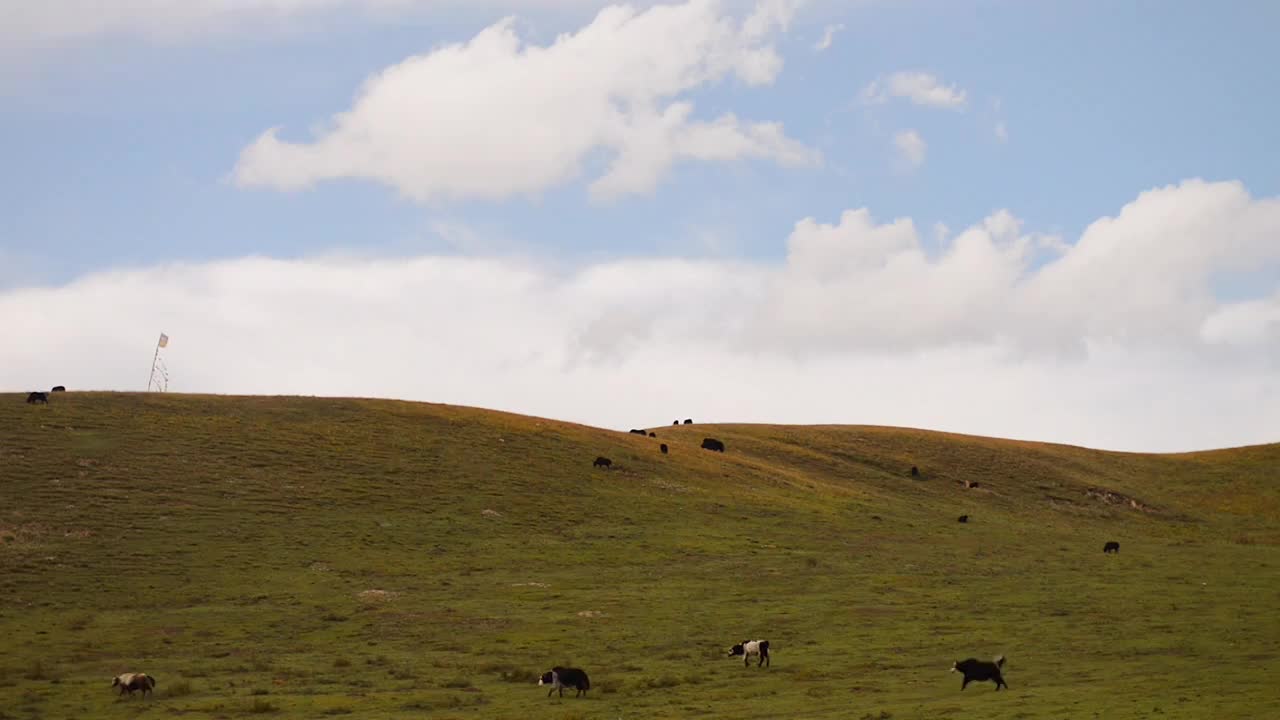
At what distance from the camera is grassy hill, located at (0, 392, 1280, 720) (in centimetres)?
3662

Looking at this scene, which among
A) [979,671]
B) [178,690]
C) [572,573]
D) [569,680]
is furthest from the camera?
[572,573]

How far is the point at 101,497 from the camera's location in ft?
222

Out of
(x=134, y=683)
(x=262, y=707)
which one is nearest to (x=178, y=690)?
(x=134, y=683)

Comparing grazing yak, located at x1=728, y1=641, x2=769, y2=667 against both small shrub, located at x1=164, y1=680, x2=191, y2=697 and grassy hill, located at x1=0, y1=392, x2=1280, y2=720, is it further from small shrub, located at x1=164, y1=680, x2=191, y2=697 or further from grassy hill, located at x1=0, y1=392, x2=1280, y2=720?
small shrub, located at x1=164, y1=680, x2=191, y2=697

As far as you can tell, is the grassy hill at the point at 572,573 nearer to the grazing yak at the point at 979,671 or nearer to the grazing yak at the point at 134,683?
the grazing yak at the point at 134,683

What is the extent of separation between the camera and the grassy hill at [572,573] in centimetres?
3662

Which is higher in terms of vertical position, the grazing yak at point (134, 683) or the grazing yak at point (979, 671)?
the grazing yak at point (979, 671)

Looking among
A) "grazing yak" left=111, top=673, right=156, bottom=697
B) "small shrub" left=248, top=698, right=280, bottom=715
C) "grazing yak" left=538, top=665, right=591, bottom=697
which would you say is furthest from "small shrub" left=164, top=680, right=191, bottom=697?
"grazing yak" left=538, top=665, right=591, bottom=697

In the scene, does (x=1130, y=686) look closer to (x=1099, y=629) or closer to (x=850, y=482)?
(x=1099, y=629)

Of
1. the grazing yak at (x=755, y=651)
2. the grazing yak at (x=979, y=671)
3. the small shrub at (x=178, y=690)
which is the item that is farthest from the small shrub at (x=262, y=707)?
the grazing yak at (x=979, y=671)

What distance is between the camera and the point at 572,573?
6072 centimetres

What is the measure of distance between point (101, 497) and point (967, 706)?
5035 centimetres

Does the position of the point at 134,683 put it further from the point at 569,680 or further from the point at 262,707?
the point at 569,680

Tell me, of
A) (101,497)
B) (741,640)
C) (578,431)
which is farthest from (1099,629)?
(578,431)
